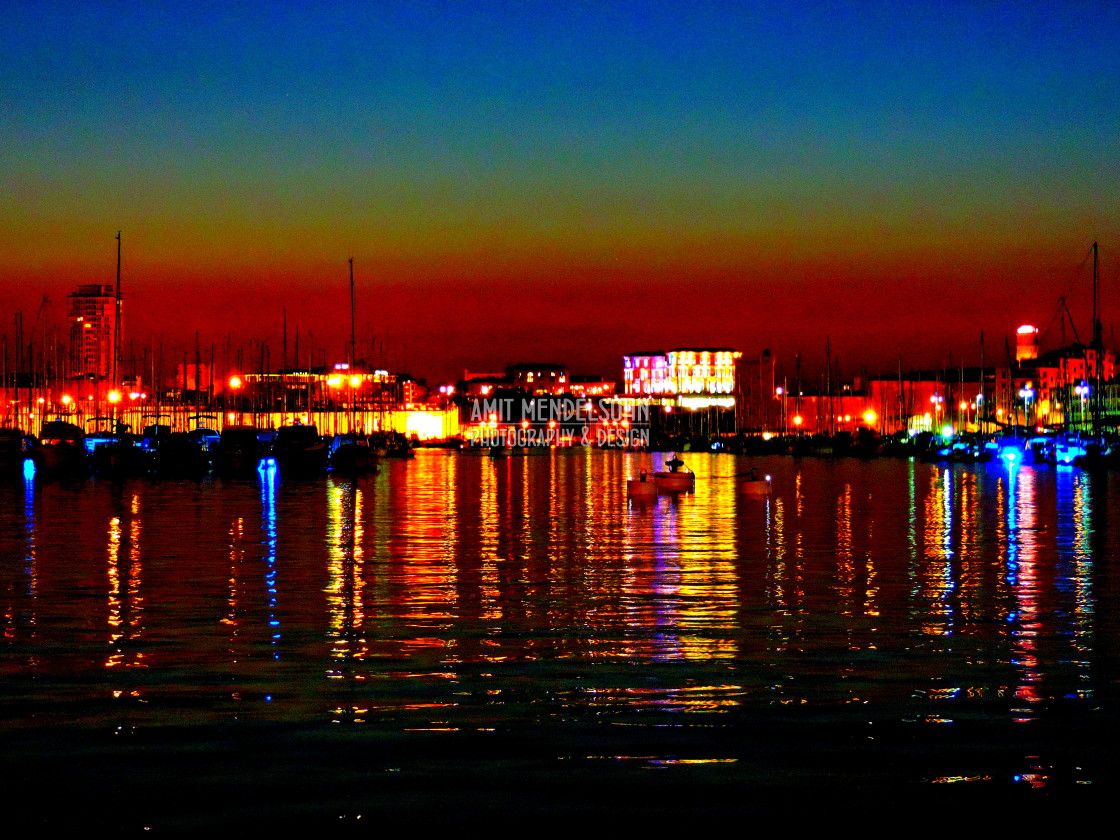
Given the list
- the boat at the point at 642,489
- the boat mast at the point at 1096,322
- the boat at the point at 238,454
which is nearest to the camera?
the boat at the point at 642,489

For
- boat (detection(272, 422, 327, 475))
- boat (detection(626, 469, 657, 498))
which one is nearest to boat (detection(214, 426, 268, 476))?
→ boat (detection(272, 422, 327, 475))

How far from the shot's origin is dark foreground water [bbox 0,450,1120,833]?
310 inches

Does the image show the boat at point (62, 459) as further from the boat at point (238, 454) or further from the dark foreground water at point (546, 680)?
the dark foreground water at point (546, 680)

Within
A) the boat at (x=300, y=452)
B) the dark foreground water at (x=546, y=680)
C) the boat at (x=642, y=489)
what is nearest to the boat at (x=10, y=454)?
the boat at (x=300, y=452)

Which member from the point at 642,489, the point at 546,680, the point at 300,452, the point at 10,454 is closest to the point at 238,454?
the point at 300,452

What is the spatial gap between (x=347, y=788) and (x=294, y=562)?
14836 millimetres

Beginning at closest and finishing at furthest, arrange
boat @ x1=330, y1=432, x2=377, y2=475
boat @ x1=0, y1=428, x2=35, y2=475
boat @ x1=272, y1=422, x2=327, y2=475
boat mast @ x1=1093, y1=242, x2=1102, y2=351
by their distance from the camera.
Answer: boat @ x1=0, y1=428, x2=35, y2=475
boat @ x1=272, y1=422, x2=327, y2=475
boat @ x1=330, y1=432, x2=377, y2=475
boat mast @ x1=1093, y1=242, x2=1102, y2=351

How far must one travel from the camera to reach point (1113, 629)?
14.7 meters

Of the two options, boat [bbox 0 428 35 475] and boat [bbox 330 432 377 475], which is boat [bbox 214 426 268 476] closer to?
boat [bbox 330 432 377 475]

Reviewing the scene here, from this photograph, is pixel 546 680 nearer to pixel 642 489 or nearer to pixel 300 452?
pixel 642 489

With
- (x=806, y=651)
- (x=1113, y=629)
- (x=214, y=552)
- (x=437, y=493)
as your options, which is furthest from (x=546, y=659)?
(x=437, y=493)

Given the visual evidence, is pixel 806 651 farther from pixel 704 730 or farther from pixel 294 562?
pixel 294 562

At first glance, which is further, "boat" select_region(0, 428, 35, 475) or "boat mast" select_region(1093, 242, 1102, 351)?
"boat mast" select_region(1093, 242, 1102, 351)

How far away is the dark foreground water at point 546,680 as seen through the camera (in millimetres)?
7867
